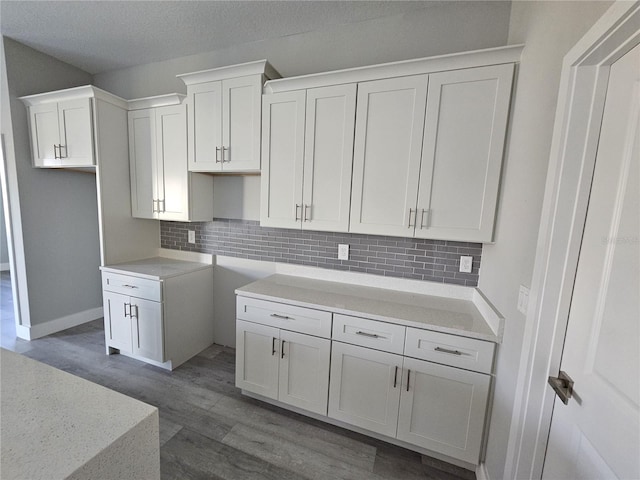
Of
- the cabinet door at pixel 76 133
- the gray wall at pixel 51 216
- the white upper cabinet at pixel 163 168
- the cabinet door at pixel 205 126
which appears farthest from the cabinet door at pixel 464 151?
the gray wall at pixel 51 216

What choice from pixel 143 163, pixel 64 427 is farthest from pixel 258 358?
pixel 143 163

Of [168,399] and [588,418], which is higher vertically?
[588,418]

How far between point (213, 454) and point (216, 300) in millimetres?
1443

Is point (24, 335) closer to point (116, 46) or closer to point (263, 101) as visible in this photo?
point (116, 46)

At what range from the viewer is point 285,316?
73.7 inches

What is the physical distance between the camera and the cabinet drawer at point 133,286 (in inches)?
91.4

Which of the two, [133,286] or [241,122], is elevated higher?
[241,122]

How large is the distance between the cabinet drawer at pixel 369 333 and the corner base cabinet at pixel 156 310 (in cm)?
156

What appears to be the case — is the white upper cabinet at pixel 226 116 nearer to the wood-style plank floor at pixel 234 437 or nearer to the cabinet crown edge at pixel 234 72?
the cabinet crown edge at pixel 234 72

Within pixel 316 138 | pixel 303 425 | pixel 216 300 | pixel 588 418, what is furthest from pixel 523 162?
pixel 216 300

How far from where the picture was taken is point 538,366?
1.07 m

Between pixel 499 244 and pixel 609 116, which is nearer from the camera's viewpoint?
pixel 609 116

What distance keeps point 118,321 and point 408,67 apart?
316cm

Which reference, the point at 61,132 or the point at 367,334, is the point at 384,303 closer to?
the point at 367,334
